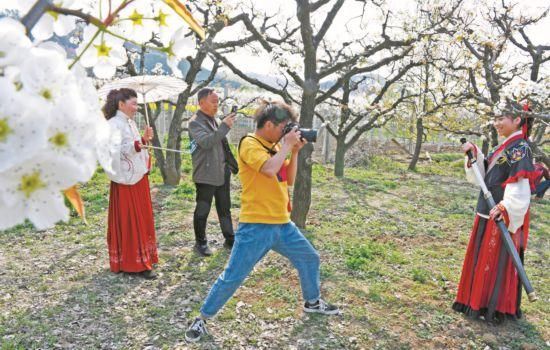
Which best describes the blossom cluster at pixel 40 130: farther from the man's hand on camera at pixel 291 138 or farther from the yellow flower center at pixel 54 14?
the man's hand on camera at pixel 291 138

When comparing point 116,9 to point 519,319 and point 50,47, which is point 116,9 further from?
point 519,319

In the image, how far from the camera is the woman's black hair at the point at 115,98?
12.8 feet

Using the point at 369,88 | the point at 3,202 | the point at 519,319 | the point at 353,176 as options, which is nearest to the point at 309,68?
the point at 519,319

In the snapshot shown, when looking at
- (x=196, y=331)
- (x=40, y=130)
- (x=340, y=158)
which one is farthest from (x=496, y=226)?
(x=340, y=158)

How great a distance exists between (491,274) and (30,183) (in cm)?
367

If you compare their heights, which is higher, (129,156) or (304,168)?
(129,156)

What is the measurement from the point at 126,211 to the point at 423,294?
9.48 feet

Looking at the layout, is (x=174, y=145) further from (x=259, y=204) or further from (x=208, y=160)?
(x=259, y=204)

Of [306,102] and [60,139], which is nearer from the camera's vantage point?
[60,139]

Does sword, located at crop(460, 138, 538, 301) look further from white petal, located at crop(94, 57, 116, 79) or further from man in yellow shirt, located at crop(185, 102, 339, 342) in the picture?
white petal, located at crop(94, 57, 116, 79)

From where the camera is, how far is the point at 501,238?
348 cm

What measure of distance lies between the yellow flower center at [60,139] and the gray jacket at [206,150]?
3.89 m

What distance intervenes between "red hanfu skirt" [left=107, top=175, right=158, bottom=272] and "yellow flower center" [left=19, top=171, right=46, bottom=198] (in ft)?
11.8

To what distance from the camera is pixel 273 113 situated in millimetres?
2965
